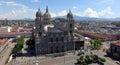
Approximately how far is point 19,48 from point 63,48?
596 inches

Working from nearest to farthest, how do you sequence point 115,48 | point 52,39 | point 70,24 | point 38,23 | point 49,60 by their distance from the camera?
1. point 49,60
2. point 115,48
3. point 52,39
4. point 38,23
5. point 70,24

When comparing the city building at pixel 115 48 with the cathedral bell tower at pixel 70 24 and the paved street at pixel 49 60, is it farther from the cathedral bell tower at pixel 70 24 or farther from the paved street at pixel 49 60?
the cathedral bell tower at pixel 70 24

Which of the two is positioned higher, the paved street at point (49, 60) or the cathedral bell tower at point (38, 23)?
the cathedral bell tower at point (38, 23)

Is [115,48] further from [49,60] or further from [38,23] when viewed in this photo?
[38,23]

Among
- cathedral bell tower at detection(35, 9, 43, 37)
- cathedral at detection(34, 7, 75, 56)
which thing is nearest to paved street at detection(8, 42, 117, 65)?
cathedral at detection(34, 7, 75, 56)

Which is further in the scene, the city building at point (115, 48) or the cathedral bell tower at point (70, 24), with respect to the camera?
the cathedral bell tower at point (70, 24)

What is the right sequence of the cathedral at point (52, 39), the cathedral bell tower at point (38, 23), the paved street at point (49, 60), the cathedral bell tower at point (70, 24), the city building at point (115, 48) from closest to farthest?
the paved street at point (49, 60) → the city building at point (115, 48) → the cathedral at point (52, 39) → the cathedral bell tower at point (38, 23) → the cathedral bell tower at point (70, 24)

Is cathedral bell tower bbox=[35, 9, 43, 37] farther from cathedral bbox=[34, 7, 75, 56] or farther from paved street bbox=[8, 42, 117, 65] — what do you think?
paved street bbox=[8, 42, 117, 65]

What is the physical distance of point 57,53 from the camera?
60.5 meters

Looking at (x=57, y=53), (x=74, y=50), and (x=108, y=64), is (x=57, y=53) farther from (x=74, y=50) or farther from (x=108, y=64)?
(x=108, y=64)

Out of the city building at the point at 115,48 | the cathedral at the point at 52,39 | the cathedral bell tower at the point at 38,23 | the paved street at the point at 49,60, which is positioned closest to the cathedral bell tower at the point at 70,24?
the cathedral at the point at 52,39

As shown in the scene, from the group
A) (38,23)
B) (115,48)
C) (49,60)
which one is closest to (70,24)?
(38,23)

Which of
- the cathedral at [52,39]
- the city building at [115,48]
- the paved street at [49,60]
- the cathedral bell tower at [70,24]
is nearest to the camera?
the paved street at [49,60]

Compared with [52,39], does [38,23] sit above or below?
above
